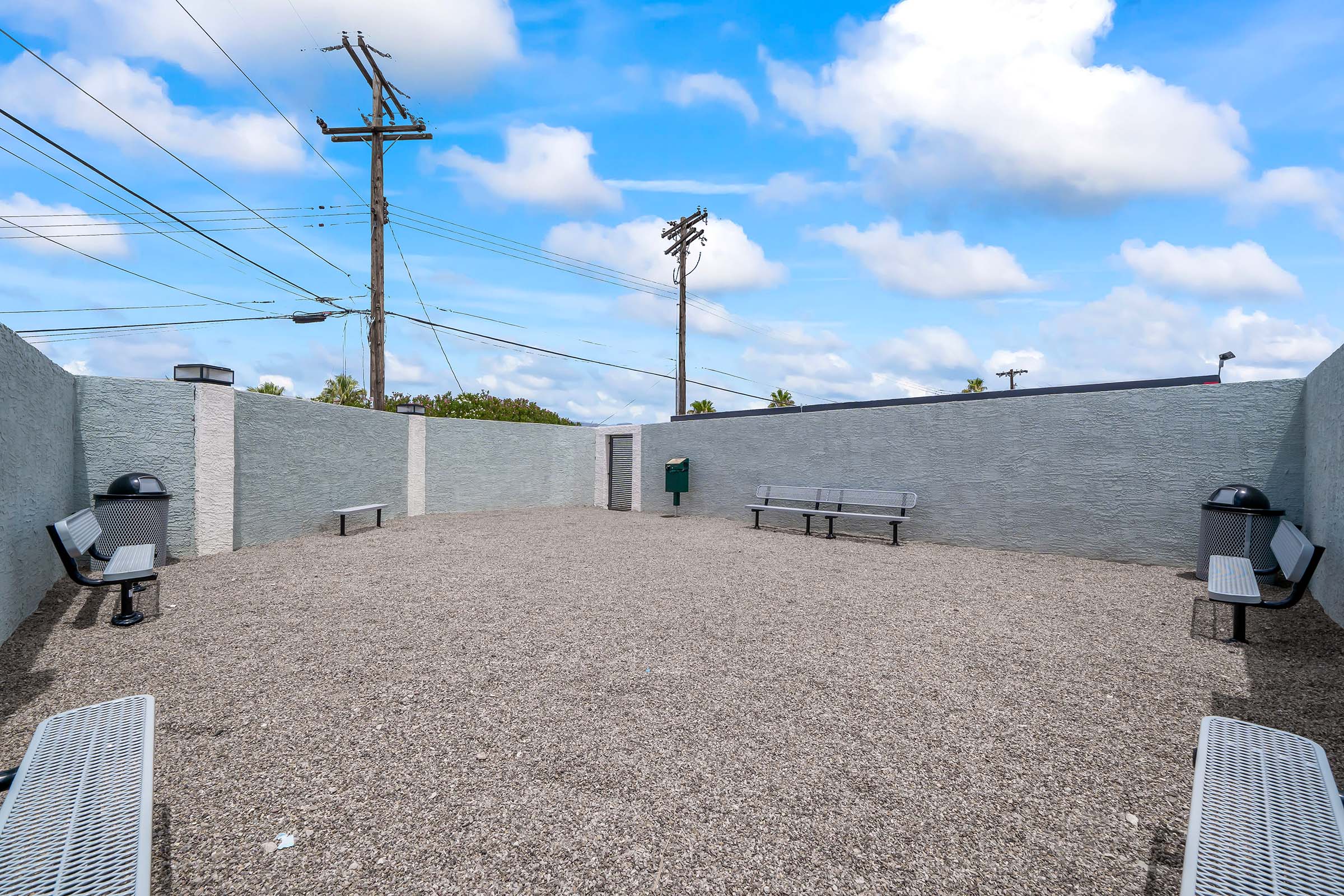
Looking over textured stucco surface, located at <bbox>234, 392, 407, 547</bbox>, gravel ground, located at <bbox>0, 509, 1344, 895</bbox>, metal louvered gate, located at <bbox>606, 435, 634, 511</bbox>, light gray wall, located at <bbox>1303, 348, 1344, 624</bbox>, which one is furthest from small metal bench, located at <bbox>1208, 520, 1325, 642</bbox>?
metal louvered gate, located at <bbox>606, 435, 634, 511</bbox>

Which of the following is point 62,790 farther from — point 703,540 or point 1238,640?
point 703,540

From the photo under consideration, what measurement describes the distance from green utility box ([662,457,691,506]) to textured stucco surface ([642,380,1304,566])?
279 centimetres

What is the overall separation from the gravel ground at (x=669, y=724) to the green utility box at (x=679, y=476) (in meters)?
7.89

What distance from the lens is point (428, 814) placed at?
257 cm

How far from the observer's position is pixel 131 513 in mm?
6711

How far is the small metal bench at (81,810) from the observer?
1.69 metres

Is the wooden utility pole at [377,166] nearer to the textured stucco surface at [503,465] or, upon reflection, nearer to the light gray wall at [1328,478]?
the textured stucco surface at [503,465]

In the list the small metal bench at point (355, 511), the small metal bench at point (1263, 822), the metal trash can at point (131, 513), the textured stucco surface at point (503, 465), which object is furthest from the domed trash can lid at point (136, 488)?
the small metal bench at point (1263, 822)

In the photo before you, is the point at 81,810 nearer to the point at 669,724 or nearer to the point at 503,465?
the point at 669,724

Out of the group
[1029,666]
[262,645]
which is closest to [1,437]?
[262,645]

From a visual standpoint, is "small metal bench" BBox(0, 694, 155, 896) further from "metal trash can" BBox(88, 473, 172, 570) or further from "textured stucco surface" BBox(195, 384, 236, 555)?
"textured stucco surface" BBox(195, 384, 236, 555)

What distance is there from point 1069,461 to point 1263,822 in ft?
27.0

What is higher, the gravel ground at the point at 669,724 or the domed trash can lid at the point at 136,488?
the domed trash can lid at the point at 136,488

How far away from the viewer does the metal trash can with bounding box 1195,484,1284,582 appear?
694 cm
